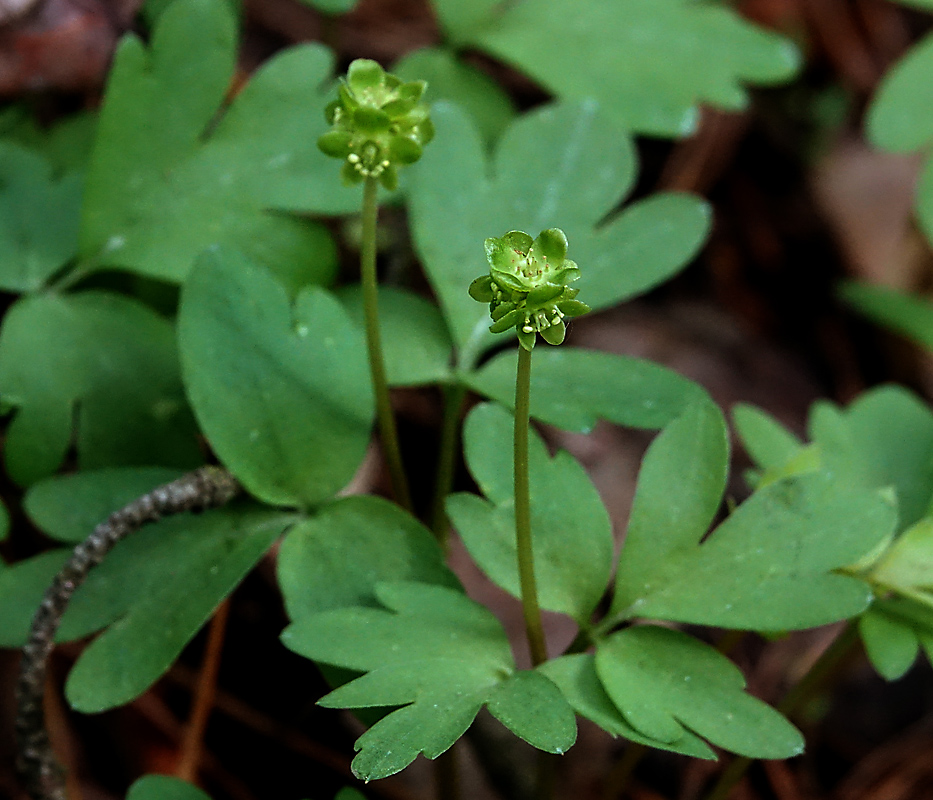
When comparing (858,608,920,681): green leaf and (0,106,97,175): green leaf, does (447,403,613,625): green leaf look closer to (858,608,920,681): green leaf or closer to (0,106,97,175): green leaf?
(858,608,920,681): green leaf

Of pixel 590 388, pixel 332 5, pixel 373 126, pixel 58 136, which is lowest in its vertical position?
pixel 58 136

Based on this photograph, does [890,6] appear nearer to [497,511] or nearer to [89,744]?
[497,511]

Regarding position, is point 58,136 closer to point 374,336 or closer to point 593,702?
point 374,336

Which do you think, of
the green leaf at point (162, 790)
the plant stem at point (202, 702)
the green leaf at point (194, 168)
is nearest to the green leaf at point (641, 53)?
the green leaf at point (194, 168)

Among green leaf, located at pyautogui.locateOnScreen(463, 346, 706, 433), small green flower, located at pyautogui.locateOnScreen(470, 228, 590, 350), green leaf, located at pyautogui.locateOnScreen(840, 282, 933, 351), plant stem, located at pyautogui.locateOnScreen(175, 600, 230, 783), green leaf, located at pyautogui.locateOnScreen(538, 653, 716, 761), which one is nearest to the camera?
small green flower, located at pyautogui.locateOnScreen(470, 228, 590, 350)

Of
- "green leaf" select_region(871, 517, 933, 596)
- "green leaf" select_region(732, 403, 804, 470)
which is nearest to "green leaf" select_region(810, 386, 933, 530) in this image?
"green leaf" select_region(732, 403, 804, 470)

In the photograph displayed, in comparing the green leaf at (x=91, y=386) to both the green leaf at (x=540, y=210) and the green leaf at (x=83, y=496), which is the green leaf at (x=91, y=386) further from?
the green leaf at (x=540, y=210)

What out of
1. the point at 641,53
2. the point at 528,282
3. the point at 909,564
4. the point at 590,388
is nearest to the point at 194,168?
the point at 590,388
